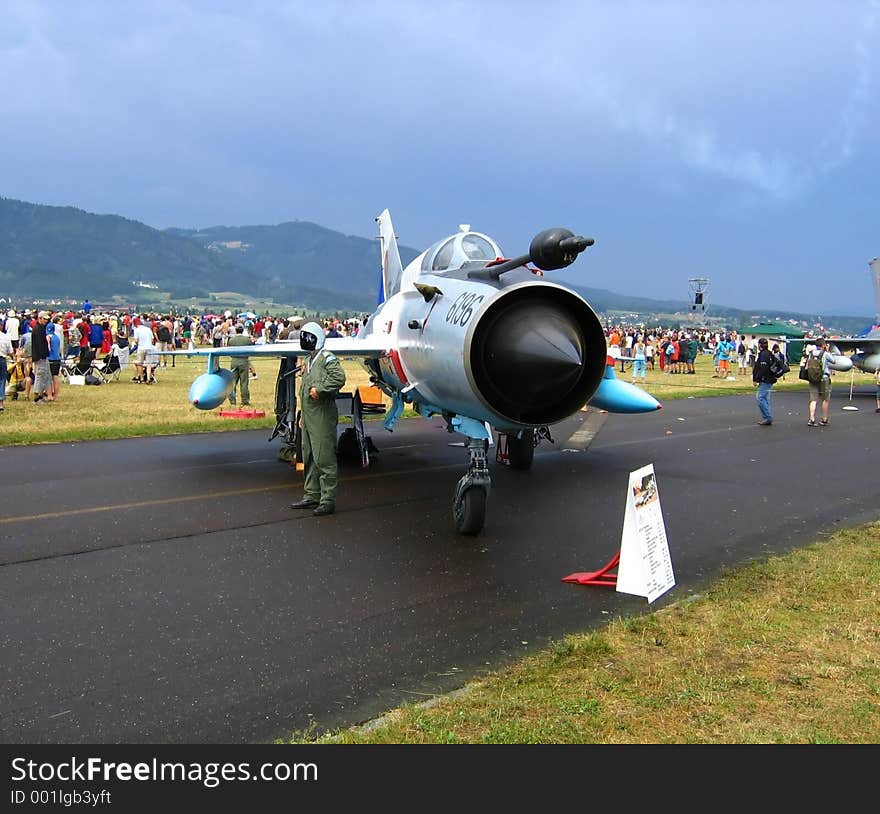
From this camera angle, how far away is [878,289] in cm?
2741

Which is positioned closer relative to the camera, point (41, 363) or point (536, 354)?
point (536, 354)

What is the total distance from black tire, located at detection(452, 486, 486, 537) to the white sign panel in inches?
74.9

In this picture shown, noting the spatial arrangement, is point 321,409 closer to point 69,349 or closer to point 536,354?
point 536,354

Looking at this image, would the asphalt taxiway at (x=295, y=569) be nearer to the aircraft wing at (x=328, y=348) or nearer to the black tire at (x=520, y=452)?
the black tire at (x=520, y=452)

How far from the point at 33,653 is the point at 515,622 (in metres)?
3.02

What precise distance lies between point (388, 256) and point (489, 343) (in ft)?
24.8

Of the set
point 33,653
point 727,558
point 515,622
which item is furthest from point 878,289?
point 33,653

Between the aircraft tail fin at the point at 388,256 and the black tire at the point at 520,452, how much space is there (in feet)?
10.8

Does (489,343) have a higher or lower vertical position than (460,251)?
lower

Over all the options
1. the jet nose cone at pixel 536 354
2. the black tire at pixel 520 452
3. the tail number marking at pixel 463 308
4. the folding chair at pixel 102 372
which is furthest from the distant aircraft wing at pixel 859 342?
the folding chair at pixel 102 372

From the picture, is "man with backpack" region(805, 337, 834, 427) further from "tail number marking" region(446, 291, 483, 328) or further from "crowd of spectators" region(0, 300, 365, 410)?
"tail number marking" region(446, 291, 483, 328)

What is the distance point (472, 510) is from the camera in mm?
7703

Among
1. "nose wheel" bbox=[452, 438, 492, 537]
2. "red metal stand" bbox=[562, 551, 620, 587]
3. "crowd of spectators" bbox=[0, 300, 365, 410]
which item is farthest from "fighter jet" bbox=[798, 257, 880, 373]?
"red metal stand" bbox=[562, 551, 620, 587]

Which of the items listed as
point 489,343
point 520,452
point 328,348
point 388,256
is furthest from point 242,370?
Result: point 489,343
